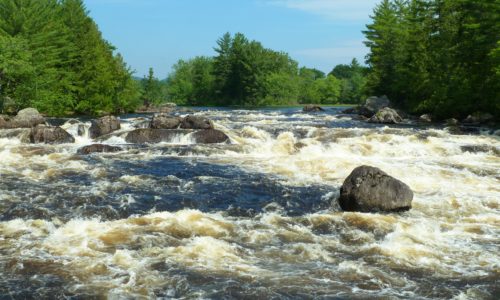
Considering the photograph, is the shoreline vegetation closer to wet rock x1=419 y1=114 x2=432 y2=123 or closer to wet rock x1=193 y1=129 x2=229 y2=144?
wet rock x1=419 y1=114 x2=432 y2=123

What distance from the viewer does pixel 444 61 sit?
3956 centimetres

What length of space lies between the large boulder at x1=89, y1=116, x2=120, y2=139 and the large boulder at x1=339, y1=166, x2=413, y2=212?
17334 mm

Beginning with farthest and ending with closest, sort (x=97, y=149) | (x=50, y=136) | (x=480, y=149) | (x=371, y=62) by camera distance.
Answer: (x=371, y=62) < (x=50, y=136) < (x=480, y=149) < (x=97, y=149)

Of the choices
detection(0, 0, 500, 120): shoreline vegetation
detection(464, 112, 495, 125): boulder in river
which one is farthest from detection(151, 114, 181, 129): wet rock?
detection(464, 112, 495, 125): boulder in river

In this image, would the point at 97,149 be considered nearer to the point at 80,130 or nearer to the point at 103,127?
the point at 103,127

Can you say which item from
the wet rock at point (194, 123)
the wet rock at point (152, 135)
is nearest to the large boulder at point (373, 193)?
the wet rock at point (152, 135)

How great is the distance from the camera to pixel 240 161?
20.2m

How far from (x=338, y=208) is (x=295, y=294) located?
5604 mm

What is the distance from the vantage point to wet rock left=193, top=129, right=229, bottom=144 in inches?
965

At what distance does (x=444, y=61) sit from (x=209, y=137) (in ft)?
78.9

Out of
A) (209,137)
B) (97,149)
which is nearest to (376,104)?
(209,137)

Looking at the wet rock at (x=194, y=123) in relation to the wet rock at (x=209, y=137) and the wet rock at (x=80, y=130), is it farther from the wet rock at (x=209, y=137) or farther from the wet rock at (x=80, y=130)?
the wet rock at (x=80, y=130)

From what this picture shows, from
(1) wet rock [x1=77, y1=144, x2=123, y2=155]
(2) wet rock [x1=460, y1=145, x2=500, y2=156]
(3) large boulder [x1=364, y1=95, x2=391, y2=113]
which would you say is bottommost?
(2) wet rock [x1=460, y1=145, x2=500, y2=156]

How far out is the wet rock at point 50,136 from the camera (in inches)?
949
